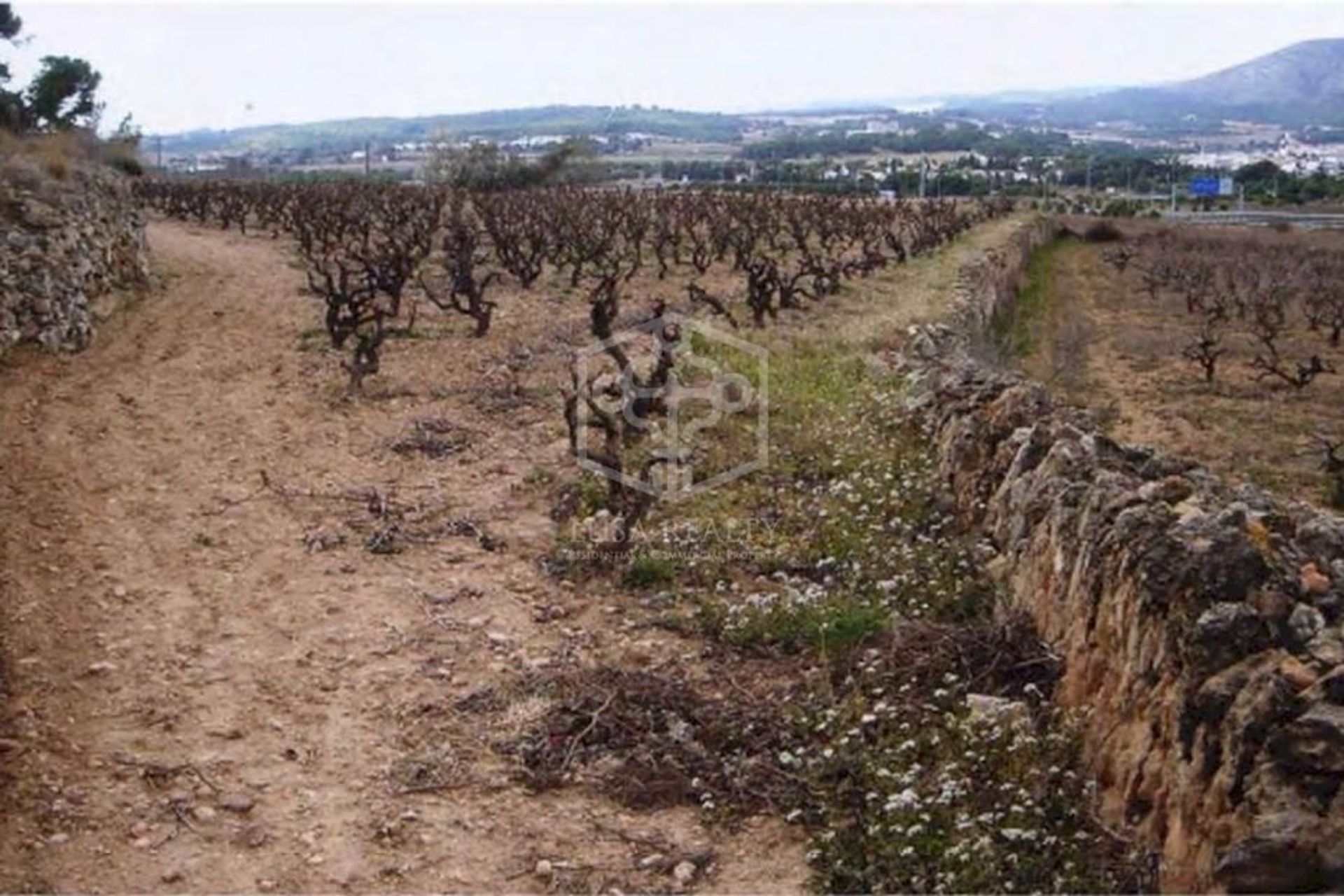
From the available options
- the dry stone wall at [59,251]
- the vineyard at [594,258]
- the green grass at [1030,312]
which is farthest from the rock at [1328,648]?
the green grass at [1030,312]

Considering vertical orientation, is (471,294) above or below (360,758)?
above

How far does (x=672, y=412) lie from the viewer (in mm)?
12547

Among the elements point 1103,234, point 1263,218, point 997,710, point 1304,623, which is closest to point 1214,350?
point 997,710

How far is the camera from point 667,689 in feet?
22.9

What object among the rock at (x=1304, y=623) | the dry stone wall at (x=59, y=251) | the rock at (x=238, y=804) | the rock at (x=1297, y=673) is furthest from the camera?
the dry stone wall at (x=59, y=251)

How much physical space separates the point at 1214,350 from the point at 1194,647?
1904 cm

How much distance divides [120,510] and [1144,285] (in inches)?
1167

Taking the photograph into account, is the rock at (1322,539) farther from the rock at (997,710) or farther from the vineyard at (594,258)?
the vineyard at (594,258)

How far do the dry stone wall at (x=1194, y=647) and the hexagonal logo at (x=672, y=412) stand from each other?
3105 millimetres

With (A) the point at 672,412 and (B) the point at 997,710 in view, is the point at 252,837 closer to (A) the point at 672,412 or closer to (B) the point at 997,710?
(B) the point at 997,710

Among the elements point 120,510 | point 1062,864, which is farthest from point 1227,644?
point 120,510

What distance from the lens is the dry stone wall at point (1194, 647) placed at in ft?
14.3

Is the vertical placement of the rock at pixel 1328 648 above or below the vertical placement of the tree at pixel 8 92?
below

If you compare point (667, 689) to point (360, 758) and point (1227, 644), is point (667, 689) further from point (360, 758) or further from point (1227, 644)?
point (1227, 644)
